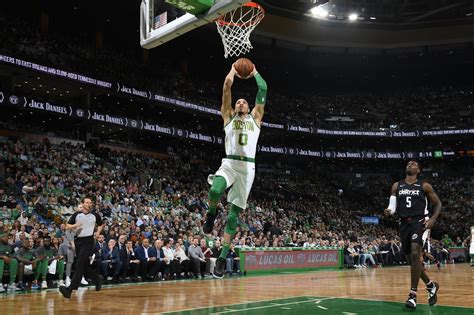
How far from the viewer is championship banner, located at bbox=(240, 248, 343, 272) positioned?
64.2ft


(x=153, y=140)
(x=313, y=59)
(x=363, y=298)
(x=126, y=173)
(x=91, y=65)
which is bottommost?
(x=363, y=298)

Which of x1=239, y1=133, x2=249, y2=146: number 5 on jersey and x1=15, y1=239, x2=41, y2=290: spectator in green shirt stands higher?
x1=239, y1=133, x2=249, y2=146: number 5 on jersey

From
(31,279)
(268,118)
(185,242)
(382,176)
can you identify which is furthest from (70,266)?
(382,176)

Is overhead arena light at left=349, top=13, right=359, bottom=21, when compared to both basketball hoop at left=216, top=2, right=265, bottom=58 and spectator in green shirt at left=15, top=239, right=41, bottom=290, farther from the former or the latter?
spectator in green shirt at left=15, top=239, right=41, bottom=290

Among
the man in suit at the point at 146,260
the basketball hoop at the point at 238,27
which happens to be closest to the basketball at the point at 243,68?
the basketball hoop at the point at 238,27

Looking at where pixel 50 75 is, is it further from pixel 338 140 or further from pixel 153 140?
pixel 338 140

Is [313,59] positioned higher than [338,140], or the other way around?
[313,59]

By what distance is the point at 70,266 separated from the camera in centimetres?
1361

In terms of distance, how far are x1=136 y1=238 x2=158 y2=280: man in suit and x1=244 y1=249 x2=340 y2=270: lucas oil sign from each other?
13.8ft

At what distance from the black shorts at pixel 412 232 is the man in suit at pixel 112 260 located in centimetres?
898

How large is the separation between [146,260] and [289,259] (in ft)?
24.7

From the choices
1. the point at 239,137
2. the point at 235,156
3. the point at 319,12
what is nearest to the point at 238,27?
the point at 239,137

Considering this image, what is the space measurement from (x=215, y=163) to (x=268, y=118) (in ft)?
17.0

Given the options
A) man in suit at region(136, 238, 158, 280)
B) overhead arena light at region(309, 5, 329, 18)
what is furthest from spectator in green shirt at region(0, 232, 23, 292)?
overhead arena light at region(309, 5, 329, 18)
